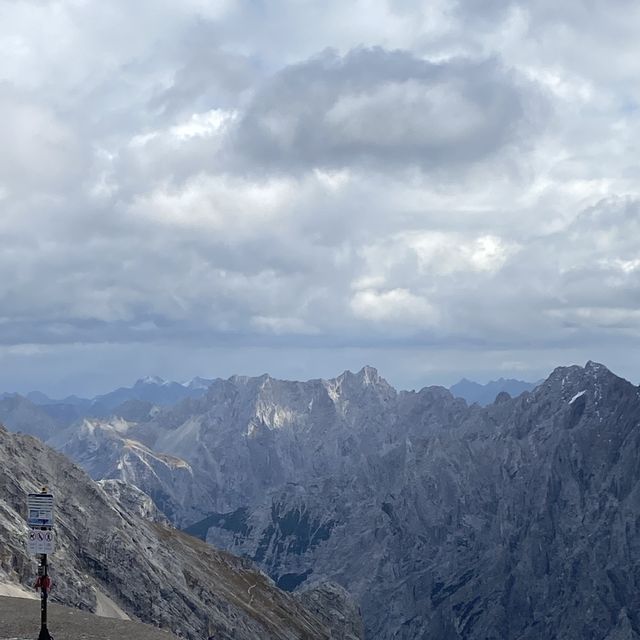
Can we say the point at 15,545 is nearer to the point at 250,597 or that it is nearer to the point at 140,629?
the point at 140,629

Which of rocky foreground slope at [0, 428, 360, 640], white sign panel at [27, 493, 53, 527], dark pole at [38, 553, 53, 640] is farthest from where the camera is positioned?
rocky foreground slope at [0, 428, 360, 640]

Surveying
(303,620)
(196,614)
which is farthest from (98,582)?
(303,620)

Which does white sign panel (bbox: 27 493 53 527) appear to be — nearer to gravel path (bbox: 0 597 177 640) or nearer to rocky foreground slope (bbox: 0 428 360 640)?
gravel path (bbox: 0 597 177 640)

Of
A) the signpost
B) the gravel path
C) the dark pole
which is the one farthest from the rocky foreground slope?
the signpost

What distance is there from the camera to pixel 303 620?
183375 millimetres

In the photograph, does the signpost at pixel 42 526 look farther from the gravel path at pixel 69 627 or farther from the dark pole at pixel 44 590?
the gravel path at pixel 69 627

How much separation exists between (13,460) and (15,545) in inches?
1190

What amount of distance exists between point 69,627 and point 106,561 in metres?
83.4

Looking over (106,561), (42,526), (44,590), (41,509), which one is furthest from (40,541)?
(106,561)

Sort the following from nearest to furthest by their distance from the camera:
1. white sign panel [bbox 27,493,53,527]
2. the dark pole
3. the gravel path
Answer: white sign panel [bbox 27,493,53,527], the dark pole, the gravel path

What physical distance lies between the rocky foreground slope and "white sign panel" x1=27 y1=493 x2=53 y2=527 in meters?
60.8

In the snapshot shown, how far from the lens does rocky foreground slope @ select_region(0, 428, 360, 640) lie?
109000 mm

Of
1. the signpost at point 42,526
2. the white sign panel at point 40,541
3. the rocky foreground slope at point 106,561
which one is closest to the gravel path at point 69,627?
the signpost at point 42,526

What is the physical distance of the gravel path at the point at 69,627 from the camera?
46625 millimetres
